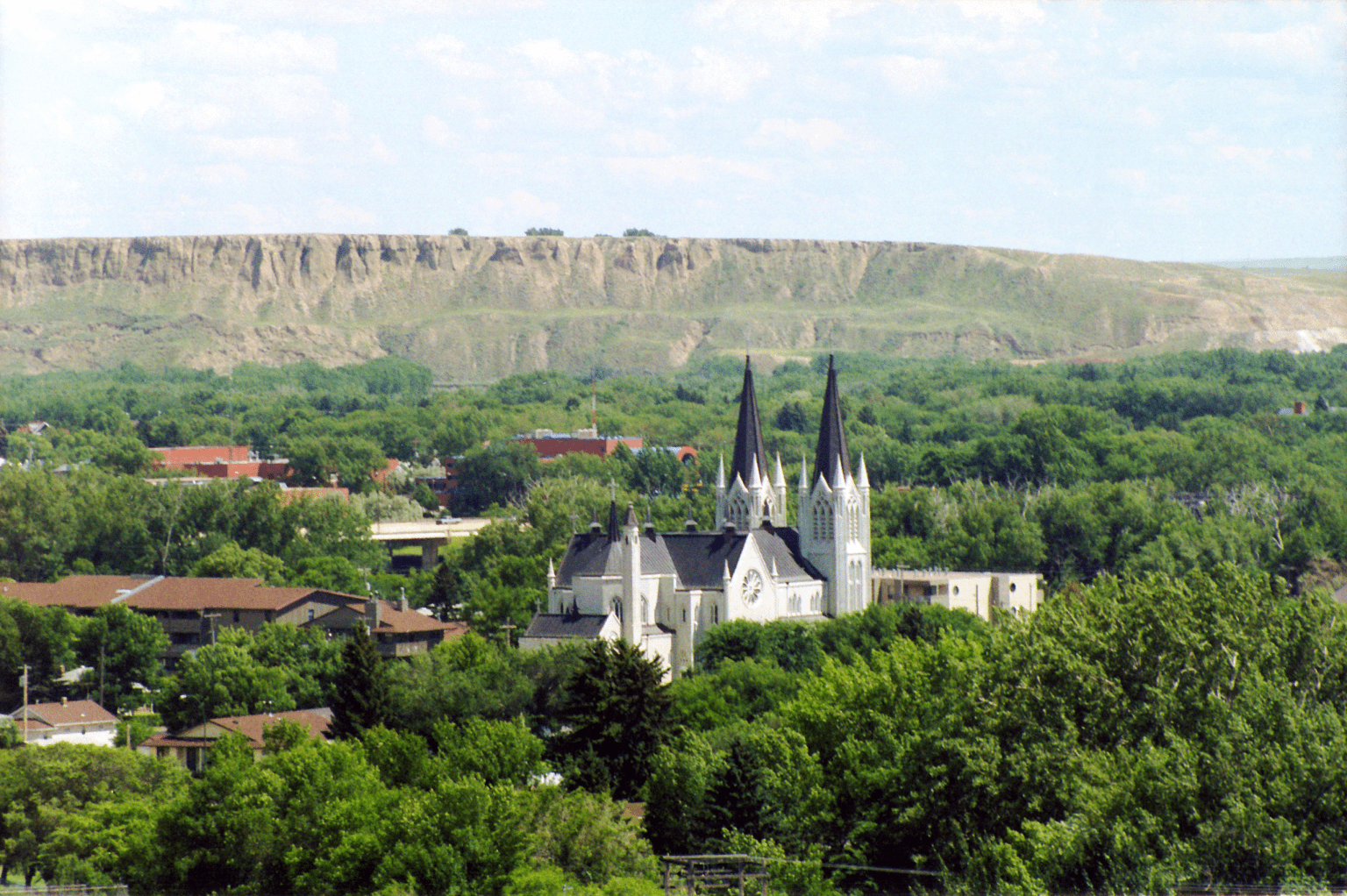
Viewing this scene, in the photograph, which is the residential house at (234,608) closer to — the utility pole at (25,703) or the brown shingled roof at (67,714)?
the utility pole at (25,703)

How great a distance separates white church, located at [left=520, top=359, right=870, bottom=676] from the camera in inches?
3182

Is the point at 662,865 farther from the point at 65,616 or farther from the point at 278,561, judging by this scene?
the point at 278,561

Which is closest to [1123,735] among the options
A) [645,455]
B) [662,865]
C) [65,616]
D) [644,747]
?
[662,865]

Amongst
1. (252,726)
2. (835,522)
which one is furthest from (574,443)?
(252,726)

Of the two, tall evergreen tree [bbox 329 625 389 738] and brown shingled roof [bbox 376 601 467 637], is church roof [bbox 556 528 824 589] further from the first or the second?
tall evergreen tree [bbox 329 625 389 738]

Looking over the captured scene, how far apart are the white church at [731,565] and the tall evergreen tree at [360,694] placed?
12.4 metres

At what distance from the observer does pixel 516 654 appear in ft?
242

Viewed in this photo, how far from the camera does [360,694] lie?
65.2 meters

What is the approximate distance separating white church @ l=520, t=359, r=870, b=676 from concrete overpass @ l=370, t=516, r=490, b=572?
163ft

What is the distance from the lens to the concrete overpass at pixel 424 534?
13988 cm

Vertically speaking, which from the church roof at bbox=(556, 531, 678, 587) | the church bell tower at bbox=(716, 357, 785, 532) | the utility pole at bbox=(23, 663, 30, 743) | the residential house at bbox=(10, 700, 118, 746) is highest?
the church bell tower at bbox=(716, 357, 785, 532)

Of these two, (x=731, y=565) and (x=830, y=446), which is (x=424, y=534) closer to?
(x=830, y=446)

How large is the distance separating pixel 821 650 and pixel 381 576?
43.1 metres

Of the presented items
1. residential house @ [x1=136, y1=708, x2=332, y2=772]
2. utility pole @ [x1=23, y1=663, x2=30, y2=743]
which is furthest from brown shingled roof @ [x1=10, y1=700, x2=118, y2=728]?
residential house @ [x1=136, y1=708, x2=332, y2=772]
